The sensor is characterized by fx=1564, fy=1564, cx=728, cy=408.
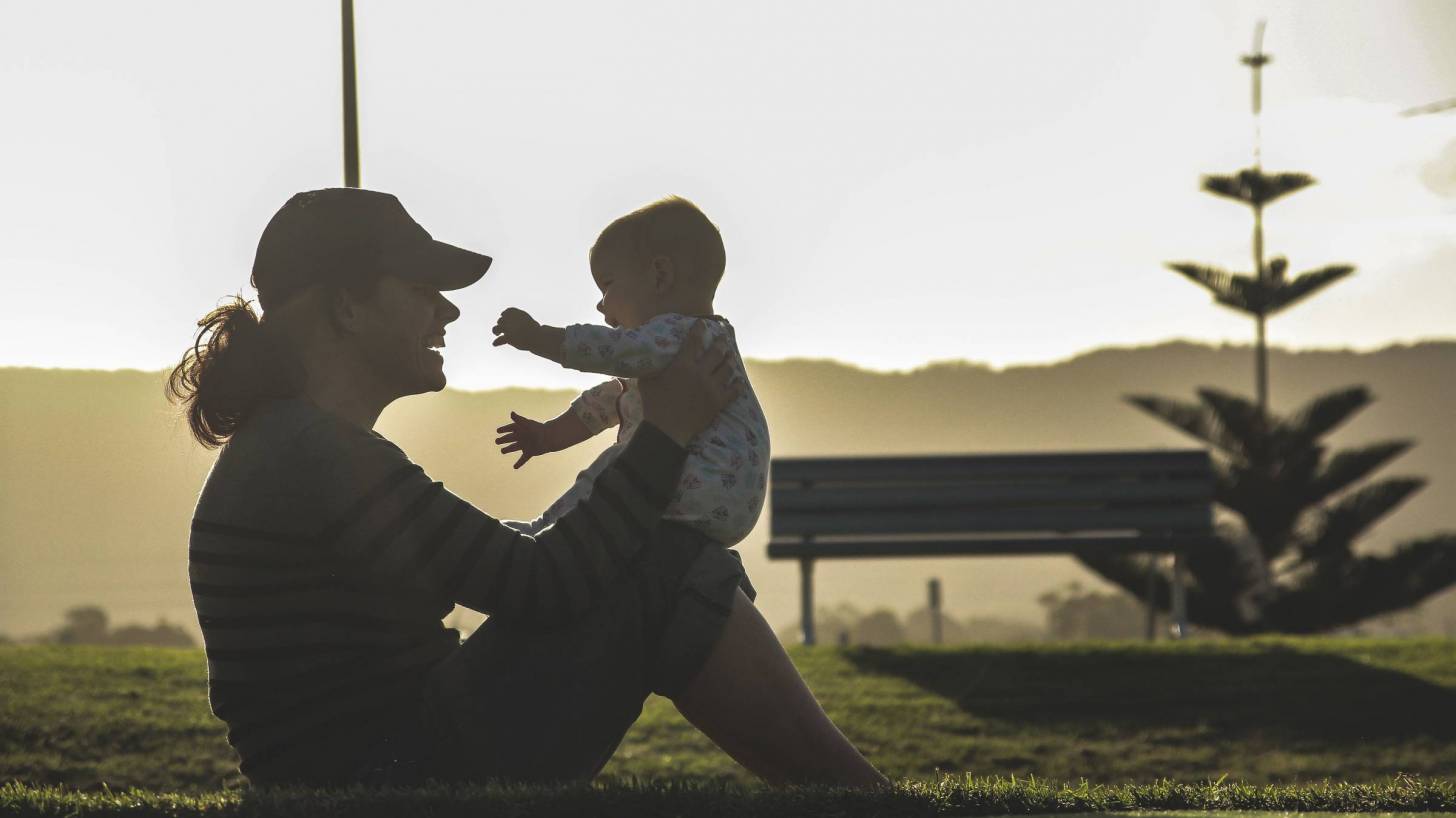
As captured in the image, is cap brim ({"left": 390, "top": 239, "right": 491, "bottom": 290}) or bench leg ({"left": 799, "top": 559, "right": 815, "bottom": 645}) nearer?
cap brim ({"left": 390, "top": 239, "right": 491, "bottom": 290})

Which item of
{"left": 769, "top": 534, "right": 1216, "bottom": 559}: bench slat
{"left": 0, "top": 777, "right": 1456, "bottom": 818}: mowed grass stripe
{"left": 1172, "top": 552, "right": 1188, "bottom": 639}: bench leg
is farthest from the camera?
{"left": 1172, "top": 552, "right": 1188, "bottom": 639}: bench leg

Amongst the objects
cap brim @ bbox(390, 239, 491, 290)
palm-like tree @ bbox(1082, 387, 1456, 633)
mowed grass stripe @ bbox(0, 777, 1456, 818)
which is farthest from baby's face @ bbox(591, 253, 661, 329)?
palm-like tree @ bbox(1082, 387, 1456, 633)

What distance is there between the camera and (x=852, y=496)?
888cm

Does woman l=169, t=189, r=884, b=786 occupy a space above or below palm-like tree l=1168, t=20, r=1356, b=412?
below

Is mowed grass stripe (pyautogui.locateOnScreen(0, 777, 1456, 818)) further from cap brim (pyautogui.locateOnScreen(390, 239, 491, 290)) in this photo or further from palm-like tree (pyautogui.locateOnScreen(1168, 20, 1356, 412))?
palm-like tree (pyautogui.locateOnScreen(1168, 20, 1356, 412))

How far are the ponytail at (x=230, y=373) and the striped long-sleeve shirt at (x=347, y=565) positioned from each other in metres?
0.05

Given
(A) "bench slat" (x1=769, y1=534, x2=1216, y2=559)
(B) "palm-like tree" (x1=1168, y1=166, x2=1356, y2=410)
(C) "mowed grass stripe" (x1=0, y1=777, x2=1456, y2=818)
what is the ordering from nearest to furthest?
(C) "mowed grass stripe" (x1=0, y1=777, x2=1456, y2=818)
(A) "bench slat" (x1=769, y1=534, x2=1216, y2=559)
(B) "palm-like tree" (x1=1168, y1=166, x2=1356, y2=410)

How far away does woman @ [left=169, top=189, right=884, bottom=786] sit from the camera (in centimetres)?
253

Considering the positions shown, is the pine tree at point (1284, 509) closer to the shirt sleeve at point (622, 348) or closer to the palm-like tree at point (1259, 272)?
the palm-like tree at point (1259, 272)

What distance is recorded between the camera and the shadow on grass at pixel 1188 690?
21.3ft

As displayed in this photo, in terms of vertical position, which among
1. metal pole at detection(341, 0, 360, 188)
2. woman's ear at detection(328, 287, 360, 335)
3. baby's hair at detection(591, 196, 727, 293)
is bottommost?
woman's ear at detection(328, 287, 360, 335)

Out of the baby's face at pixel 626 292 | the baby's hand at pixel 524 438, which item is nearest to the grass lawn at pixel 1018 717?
the baby's hand at pixel 524 438

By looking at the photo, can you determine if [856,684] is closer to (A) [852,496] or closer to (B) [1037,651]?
(B) [1037,651]

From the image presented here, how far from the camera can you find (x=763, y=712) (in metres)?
2.75
